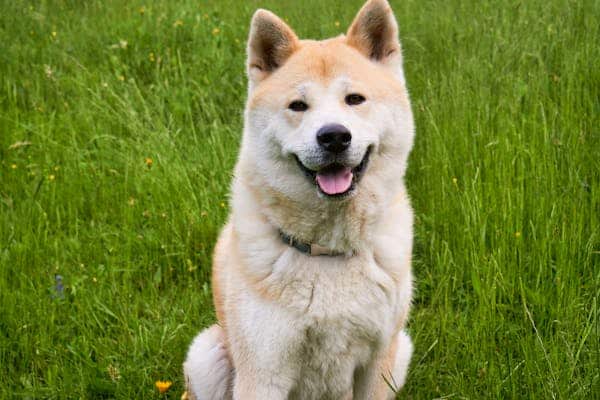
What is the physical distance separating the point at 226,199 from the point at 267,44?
141 centimetres

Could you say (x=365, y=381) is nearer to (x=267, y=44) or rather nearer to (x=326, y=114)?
(x=326, y=114)

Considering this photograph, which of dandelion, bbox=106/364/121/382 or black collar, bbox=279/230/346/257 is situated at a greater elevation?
black collar, bbox=279/230/346/257

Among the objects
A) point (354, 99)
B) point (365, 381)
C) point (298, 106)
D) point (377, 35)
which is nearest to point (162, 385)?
point (365, 381)

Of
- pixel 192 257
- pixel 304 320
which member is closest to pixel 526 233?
pixel 304 320

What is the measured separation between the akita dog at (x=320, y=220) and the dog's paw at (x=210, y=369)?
16cm

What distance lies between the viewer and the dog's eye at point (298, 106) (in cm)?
286

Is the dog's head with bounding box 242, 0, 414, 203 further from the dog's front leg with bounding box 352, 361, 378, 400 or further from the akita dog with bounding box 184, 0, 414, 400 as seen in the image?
the dog's front leg with bounding box 352, 361, 378, 400

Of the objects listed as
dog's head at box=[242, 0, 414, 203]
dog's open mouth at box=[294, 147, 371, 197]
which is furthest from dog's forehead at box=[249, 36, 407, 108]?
dog's open mouth at box=[294, 147, 371, 197]

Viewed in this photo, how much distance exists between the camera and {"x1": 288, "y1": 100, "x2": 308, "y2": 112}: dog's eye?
2.86 meters

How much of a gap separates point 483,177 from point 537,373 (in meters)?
1.40

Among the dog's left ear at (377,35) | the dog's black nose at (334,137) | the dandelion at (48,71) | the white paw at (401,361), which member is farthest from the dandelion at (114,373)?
the dandelion at (48,71)

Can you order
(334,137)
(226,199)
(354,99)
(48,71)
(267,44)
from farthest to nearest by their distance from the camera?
(48,71)
(226,199)
(267,44)
(354,99)
(334,137)

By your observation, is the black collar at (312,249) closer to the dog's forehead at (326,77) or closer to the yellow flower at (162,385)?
the dog's forehead at (326,77)

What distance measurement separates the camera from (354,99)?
9.38 feet
